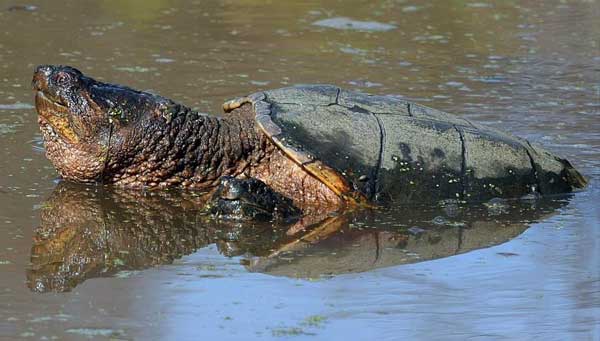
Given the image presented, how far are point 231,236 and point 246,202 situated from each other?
0.87 feet

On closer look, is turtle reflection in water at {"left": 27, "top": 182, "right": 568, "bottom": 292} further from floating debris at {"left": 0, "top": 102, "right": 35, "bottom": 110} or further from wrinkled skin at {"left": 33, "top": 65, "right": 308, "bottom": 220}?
floating debris at {"left": 0, "top": 102, "right": 35, "bottom": 110}

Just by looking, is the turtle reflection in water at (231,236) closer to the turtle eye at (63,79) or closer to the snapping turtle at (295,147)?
the snapping turtle at (295,147)

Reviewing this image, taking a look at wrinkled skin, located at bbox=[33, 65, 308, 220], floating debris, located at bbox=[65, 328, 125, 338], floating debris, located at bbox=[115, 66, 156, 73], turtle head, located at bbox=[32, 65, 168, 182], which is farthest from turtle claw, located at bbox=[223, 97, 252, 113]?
floating debris, located at bbox=[115, 66, 156, 73]

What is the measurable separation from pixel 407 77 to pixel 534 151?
9.33ft

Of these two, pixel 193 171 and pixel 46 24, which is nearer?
pixel 193 171

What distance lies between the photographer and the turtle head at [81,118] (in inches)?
231

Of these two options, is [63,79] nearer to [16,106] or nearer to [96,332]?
[16,106]

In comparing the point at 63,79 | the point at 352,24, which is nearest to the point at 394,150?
the point at 63,79

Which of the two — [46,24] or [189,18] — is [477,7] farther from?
[46,24]

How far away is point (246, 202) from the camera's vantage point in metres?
5.35

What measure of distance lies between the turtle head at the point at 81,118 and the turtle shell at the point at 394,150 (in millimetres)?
734

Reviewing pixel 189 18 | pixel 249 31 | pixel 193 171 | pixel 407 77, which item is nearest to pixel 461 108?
pixel 407 77

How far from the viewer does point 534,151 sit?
6078mm

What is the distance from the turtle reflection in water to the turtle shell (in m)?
0.13
